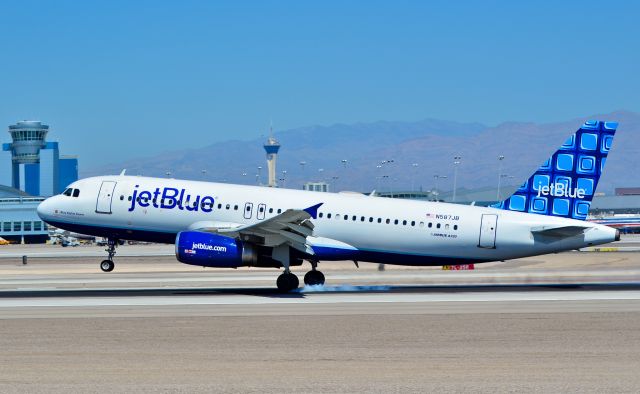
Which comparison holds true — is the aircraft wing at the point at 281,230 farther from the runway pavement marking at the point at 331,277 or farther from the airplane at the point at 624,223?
the airplane at the point at 624,223

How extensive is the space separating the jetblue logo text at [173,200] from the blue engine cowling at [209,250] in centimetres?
287

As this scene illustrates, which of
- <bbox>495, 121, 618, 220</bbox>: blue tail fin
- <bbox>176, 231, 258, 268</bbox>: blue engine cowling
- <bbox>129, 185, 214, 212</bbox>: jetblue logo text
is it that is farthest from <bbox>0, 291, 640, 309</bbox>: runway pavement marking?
<bbox>495, 121, 618, 220</bbox>: blue tail fin

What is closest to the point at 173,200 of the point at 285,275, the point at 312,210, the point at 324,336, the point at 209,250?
the point at 209,250

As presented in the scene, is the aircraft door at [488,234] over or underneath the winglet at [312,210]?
underneath

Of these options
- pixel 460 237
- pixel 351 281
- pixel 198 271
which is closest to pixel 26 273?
pixel 198 271

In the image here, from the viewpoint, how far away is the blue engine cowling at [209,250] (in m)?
37.6

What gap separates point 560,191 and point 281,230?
12547 millimetres

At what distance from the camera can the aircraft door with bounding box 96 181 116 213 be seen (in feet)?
138

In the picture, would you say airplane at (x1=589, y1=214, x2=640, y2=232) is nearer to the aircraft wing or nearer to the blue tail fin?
the blue tail fin

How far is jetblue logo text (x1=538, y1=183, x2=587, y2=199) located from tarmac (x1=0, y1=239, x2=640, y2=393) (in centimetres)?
395

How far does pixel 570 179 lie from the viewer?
1645 inches

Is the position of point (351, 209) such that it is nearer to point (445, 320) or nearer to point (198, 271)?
point (445, 320)

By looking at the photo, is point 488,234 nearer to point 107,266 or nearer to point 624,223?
point 107,266

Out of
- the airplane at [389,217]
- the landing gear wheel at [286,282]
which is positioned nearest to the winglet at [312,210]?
the airplane at [389,217]
